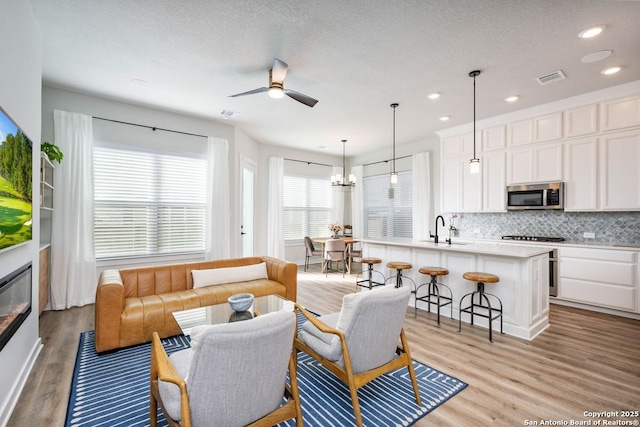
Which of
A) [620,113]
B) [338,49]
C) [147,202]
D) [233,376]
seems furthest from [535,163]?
[147,202]

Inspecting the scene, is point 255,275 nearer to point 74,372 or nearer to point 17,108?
point 74,372

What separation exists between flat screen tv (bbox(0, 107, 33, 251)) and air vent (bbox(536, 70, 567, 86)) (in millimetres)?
4946

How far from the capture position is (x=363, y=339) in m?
1.81

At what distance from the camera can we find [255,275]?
3.91 meters

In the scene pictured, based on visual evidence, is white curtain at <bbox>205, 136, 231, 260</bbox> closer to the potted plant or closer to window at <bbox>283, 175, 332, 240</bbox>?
the potted plant

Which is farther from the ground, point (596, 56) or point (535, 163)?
point (596, 56)

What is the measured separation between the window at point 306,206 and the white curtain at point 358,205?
69 centimetres

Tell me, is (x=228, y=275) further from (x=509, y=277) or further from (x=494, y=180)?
(x=494, y=180)

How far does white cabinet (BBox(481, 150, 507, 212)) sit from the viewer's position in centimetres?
493

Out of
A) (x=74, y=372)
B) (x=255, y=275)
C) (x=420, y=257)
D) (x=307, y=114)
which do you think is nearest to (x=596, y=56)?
(x=420, y=257)

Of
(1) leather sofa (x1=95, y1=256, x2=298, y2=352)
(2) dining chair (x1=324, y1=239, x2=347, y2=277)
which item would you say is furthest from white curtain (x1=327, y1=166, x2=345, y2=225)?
(1) leather sofa (x1=95, y1=256, x2=298, y2=352)

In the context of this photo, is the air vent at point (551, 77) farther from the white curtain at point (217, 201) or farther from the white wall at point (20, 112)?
the white wall at point (20, 112)

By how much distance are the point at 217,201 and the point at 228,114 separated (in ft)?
4.86

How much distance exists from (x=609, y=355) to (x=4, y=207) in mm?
4825
